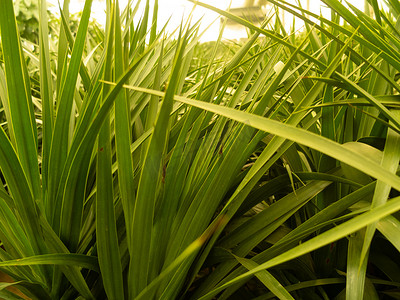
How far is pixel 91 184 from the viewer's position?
21.1 inches

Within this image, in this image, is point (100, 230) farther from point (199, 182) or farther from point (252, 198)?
point (252, 198)

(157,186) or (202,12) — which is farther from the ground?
(202,12)

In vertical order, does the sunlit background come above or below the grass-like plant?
above

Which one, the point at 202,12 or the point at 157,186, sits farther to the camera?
the point at 202,12

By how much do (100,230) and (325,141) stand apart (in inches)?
10.2

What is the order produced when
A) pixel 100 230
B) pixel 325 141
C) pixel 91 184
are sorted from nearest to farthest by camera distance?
1. pixel 325 141
2. pixel 100 230
3. pixel 91 184

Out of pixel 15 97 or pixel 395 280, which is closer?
pixel 15 97

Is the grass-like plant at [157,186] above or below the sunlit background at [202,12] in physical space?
below

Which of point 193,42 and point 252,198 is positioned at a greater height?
point 193,42

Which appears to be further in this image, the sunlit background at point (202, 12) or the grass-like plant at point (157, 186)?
the sunlit background at point (202, 12)

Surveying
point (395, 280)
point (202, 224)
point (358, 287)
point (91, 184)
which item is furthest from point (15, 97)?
point (395, 280)

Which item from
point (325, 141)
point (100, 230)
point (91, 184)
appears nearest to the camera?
point (325, 141)

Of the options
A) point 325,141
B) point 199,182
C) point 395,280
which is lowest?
point 395,280

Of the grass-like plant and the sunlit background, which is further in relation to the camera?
the sunlit background
